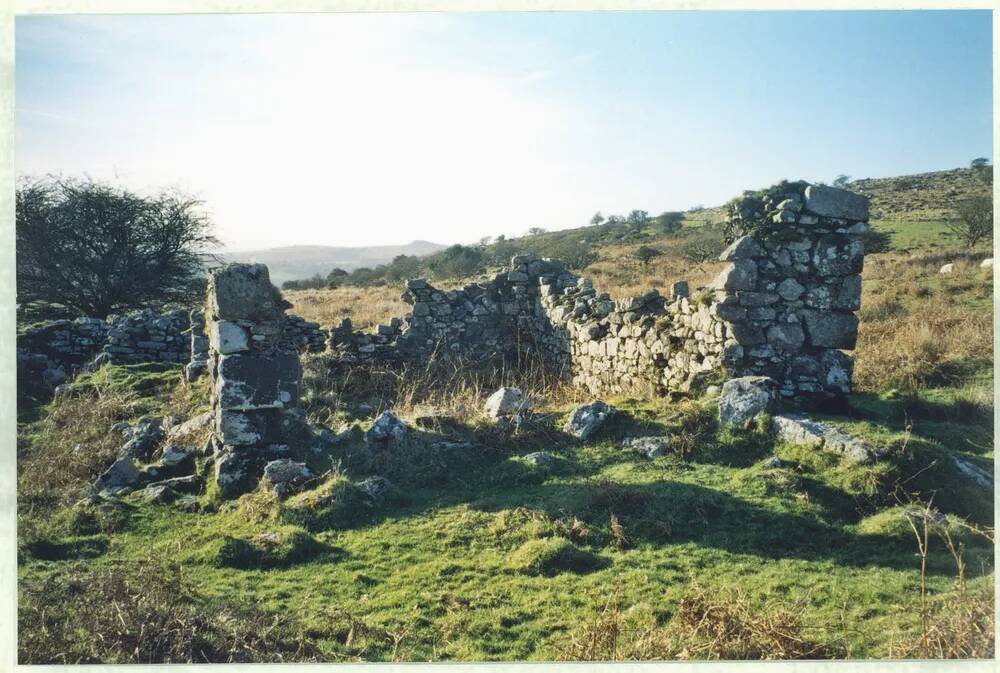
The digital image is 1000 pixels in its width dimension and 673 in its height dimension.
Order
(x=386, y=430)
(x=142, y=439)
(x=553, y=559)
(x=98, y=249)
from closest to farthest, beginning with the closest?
(x=553, y=559)
(x=386, y=430)
(x=142, y=439)
(x=98, y=249)

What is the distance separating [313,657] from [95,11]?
5.06 metres

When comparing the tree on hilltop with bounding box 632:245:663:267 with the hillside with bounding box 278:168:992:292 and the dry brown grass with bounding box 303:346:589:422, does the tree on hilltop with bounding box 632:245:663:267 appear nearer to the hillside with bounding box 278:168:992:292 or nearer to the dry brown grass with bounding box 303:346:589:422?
the hillside with bounding box 278:168:992:292

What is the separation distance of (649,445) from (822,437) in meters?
1.70

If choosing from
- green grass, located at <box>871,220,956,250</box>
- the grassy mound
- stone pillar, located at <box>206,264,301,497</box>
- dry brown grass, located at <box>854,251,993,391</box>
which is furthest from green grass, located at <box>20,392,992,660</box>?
green grass, located at <box>871,220,956,250</box>

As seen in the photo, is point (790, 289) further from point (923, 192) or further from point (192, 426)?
point (923, 192)

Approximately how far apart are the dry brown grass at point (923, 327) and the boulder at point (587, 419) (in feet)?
12.8

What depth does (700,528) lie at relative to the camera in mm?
5473

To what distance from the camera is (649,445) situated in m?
7.12

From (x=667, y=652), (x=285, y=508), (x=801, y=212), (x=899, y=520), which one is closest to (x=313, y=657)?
(x=667, y=652)

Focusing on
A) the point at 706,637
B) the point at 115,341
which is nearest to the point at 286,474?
the point at 706,637

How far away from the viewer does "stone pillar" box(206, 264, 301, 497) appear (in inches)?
289

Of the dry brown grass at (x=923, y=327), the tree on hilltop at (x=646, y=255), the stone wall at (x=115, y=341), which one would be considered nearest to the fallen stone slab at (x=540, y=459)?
the dry brown grass at (x=923, y=327)

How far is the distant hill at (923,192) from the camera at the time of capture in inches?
1357

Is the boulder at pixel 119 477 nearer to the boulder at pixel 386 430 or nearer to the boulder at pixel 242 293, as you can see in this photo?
the boulder at pixel 242 293
